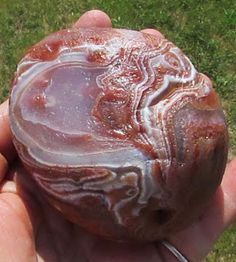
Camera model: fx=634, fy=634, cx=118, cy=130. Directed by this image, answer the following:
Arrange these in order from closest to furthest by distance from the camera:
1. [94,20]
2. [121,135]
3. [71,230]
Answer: [121,135] < [71,230] < [94,20]

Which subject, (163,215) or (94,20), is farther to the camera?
(94,20)

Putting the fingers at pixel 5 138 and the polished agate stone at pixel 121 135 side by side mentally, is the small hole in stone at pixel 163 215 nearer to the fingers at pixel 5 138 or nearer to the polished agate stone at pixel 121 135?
the polished agate stone at pixel 121 135

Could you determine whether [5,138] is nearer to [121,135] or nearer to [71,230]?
[71,230]

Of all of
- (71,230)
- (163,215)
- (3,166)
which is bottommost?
(71,230)

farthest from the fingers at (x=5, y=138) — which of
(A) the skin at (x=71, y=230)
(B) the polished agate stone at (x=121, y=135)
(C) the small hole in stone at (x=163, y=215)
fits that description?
(C) the small hole in stone at (x=163, y=215)

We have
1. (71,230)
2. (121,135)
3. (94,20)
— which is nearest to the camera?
(121,135)

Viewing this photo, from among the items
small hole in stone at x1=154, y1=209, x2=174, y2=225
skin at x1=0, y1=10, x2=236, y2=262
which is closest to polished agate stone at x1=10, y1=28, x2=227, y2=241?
small hole in stone at x1=154, y1=209, x2=174, y2=225

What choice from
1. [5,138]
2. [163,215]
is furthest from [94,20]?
[163,215]

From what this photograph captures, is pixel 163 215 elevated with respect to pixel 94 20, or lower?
lower
